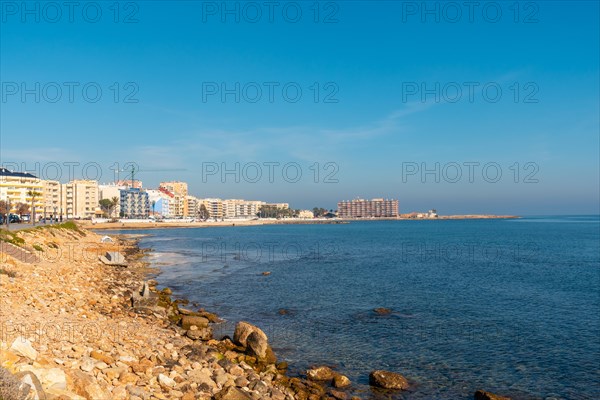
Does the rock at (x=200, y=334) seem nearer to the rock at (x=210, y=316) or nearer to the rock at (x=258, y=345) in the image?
the rock at (x=210, y=316)

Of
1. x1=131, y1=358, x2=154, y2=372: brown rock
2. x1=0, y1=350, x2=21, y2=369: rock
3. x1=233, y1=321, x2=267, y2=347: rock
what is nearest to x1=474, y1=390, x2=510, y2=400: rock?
x1=233, y1=321, x2=267, y2=347: rock

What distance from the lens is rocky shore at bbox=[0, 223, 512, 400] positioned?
990 cm

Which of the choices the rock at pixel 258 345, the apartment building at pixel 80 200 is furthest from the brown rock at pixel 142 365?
the apartment building at pixel 80 200

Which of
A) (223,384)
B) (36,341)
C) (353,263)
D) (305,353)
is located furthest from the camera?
(353,263)

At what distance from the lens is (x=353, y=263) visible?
53.1 meters

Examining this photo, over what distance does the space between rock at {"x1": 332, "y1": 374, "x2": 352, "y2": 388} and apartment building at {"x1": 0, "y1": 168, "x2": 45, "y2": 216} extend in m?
136

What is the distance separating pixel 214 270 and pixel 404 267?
21.4m

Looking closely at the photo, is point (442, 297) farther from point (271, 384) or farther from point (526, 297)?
point (271, 384)

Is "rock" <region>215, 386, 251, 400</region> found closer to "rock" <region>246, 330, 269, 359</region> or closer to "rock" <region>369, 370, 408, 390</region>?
"rock" <region>246, 330, 269, 359</region>

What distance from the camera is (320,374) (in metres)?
15.4

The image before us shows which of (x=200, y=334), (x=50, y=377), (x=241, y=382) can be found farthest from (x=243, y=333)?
(x=50, y=377)

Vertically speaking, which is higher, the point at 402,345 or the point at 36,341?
the point at 36,341

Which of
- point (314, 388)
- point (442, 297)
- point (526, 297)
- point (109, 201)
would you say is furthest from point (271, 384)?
point (109, 201)

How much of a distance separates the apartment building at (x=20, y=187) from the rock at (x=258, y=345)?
13255 centimetres
